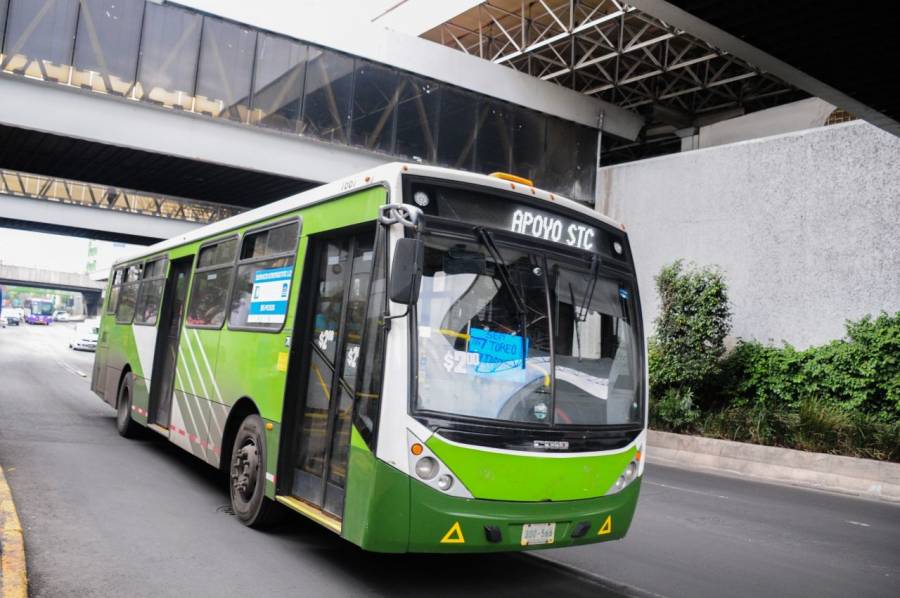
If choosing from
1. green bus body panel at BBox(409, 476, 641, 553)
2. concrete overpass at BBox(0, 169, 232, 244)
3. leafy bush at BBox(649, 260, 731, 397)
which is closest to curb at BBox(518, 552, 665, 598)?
green bus body panel at BBox(409, 476, 641, 553)

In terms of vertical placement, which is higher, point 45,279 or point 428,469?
point 45,279

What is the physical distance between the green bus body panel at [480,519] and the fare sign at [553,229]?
1.94 metres

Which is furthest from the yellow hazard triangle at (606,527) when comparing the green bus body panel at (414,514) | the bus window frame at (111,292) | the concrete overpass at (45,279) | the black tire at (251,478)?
the concrete overpass at (45,279)

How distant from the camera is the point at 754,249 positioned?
743 inches

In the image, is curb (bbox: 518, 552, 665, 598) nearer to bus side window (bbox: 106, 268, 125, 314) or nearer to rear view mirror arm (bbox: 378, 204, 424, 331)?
rear view mirror arm (bbox: 378, 204, 424, 331)

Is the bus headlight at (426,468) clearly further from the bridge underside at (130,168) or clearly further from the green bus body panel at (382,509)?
the bridge underside at (130,168)

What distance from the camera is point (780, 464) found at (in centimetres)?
1333

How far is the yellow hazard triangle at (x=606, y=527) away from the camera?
5.34m

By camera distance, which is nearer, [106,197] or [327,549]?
[327,549]

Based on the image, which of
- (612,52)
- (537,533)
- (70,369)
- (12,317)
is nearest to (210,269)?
(537,533)

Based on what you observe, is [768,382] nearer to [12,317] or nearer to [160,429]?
[160,429]

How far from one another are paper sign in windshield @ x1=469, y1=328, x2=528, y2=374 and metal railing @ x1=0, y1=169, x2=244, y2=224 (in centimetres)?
2740

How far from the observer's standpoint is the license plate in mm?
4883

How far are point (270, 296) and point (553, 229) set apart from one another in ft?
9.35
